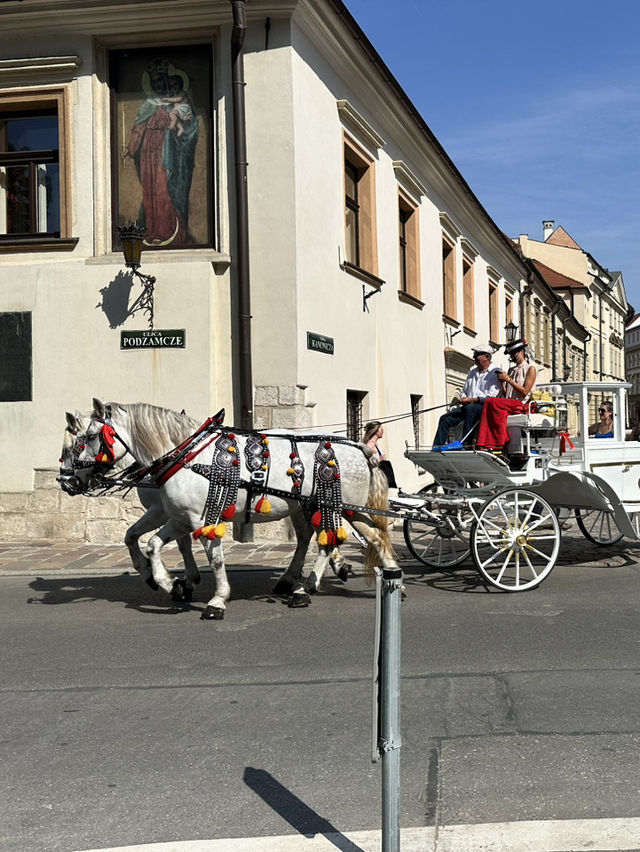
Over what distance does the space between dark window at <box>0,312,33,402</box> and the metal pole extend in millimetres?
10262

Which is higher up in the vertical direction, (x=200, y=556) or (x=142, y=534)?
(x=142, y=534)

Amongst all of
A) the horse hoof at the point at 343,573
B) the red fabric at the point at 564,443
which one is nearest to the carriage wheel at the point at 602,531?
the red fabric at the point at 564,443

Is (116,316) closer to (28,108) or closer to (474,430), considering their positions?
(28,108)

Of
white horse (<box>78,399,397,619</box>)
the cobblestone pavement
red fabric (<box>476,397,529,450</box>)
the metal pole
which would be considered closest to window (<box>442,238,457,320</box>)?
the cobblestone pavement

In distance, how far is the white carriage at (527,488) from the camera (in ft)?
27.4

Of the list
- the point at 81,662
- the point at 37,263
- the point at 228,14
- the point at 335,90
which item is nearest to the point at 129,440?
the point at 81,662

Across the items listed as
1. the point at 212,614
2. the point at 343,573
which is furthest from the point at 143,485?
the point at 343,573

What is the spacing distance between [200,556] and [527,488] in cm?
410

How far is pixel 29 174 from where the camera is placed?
41.5 feet

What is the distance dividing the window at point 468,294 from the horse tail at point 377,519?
52.2 ft

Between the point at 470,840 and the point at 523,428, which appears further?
the point at 523,428

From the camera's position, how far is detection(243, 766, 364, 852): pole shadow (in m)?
3.36

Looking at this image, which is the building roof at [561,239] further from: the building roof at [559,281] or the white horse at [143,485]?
the white horse at [143,485]

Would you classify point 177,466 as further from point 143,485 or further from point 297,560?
point 297,560
